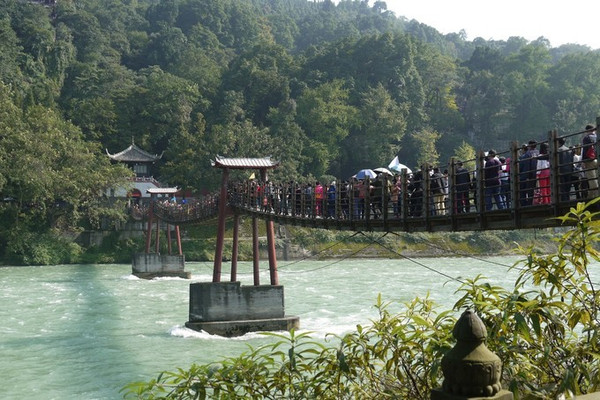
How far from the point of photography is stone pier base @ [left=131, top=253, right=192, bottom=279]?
41.7 metres

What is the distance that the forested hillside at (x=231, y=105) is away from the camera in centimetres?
5088

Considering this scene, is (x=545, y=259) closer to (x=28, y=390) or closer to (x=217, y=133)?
(x=28, y=390)

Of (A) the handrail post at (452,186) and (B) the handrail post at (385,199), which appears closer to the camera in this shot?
(A) the handrail post at (452,186)

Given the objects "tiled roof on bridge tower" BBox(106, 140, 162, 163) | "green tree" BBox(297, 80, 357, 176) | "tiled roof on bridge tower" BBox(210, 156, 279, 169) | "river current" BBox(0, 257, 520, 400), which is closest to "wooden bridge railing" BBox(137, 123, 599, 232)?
"tiled roof on bridge tower" BBox(210, 156, 279, 169)

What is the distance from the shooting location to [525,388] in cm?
366

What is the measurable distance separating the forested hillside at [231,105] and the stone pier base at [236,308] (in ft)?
96.5

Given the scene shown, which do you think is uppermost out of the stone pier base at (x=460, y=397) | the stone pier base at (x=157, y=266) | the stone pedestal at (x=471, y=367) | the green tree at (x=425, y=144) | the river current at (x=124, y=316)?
the green tree at (x=425, y=144)

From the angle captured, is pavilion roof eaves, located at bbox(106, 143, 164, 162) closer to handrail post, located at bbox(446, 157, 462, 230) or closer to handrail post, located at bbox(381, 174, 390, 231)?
handrail post, located at bbox(381, 174, 390, 231)

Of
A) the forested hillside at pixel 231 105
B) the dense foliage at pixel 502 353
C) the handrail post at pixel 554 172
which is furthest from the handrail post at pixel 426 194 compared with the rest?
the forested hillside at pixel 231 105

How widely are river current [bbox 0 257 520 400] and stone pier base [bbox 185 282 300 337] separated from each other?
47 centimetres

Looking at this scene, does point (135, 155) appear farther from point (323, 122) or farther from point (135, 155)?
point (323, 122)

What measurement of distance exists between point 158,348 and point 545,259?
624 inches

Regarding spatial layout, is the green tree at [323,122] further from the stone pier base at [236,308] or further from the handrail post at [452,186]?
the handrail post at [452,186]

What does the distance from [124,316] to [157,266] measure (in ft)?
55.8
